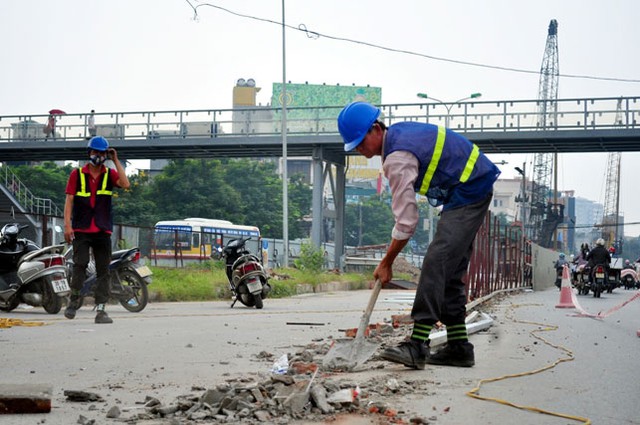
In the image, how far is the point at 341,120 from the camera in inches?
249

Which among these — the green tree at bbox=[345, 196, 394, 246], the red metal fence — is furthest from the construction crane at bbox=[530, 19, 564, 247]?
the red metal fence

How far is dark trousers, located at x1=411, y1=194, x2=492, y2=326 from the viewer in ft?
20.9

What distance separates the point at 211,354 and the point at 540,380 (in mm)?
2764

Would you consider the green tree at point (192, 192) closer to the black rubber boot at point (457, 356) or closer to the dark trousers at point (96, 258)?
the dark trousers at point (96, 258)

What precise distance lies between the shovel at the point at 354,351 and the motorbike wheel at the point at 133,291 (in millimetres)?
6851

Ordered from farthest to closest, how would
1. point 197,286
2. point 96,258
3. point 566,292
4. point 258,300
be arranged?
point 197,286 → point 566,292 → point 258,300 → point 96,258

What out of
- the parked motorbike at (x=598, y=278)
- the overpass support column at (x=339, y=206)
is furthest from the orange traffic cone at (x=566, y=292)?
the overpass support column at (x=339, y=206)

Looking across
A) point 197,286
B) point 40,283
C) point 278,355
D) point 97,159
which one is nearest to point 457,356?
point 278,355

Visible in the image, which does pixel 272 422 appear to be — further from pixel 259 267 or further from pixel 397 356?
pixel 259 267

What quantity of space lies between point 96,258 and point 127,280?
2.11 m

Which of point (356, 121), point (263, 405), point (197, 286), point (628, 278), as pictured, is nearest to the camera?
point (263, 405)

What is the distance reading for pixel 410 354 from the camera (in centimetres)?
636

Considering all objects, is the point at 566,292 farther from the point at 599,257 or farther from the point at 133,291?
the point at 599,257

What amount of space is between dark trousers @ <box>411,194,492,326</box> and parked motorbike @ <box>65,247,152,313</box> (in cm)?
700
